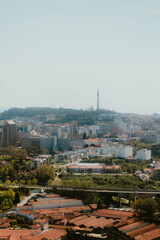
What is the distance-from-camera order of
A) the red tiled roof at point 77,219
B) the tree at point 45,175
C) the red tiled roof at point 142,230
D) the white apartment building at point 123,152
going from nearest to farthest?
the red tiled roof at point 142,230, the red tiled roof at point 77,219, the tree at point 45,175, the white apartment building at point 123,152

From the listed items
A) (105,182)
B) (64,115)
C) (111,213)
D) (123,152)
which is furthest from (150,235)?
(64,115)

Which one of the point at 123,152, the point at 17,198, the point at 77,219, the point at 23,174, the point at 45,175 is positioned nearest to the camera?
the point at 77,219

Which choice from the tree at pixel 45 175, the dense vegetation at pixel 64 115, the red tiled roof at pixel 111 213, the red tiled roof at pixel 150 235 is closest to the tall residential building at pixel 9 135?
the tree at pixel 45 175

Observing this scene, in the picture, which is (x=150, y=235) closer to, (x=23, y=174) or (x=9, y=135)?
(x=23, y=174)

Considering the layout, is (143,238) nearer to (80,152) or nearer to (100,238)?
(100,238)

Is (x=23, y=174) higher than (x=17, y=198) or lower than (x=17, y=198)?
higher

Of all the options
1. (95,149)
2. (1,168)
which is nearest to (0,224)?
(1,168)

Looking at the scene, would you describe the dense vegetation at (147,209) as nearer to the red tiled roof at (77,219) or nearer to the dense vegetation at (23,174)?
the red tiled roof at (77,219)
